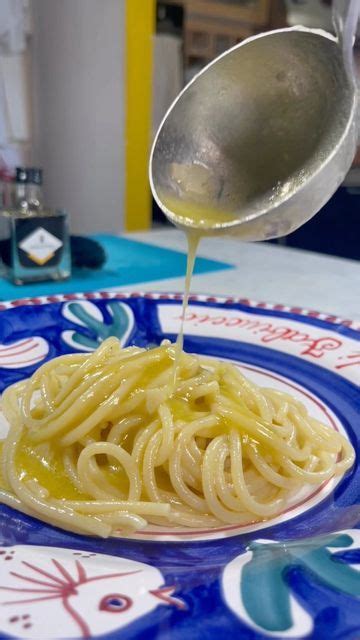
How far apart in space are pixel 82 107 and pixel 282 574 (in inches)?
162

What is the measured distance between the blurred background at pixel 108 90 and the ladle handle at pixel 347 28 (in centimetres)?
302

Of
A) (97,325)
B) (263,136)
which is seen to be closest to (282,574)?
(263,136)

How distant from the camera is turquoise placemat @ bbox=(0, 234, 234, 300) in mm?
1711

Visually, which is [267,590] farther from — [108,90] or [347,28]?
[108,90]

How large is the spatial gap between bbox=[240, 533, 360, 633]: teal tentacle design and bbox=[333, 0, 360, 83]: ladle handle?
1.99 feet

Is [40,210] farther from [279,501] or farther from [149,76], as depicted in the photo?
[149,76]

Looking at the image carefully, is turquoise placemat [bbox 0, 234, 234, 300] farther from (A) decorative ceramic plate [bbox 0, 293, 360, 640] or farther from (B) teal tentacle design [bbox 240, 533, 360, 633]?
(B) teal tentacle design [bbox 240, 533, 360, 633]

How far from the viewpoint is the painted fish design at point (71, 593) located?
1.72 feet

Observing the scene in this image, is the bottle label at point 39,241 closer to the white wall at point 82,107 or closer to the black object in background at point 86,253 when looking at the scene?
the black object in background at point 86,253

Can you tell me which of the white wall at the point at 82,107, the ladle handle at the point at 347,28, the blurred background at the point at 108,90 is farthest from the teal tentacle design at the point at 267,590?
the white wall at the point at 82,107

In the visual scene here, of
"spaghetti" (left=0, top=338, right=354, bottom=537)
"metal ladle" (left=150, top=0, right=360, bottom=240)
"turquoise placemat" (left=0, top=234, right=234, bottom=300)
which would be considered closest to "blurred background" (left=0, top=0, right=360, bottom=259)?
"turquoise placemat" (left=0, top=234, right=234, bottom=300)

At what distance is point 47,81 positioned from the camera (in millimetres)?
4480

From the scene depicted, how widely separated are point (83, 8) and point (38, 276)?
2959 millimetres

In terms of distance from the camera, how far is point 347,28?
922mm
